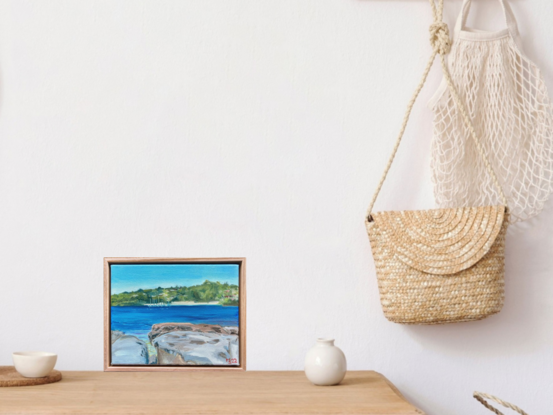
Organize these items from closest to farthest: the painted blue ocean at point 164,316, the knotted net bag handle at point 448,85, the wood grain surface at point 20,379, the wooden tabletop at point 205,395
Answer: the wooden tabletop at point 205,395, the wood grain surface at point 20,379, the knotted net bag handle at point 448,85, the painted blue ocean at point 164,316

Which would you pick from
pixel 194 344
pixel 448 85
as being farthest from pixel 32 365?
pixel 448 85

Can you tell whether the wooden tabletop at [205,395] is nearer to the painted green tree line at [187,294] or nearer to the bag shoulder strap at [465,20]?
the painted green tree line at [187,294]

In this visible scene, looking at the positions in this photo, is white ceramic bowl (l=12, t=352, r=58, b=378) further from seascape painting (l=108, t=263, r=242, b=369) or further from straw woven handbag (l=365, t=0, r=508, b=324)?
straw woven handbag (l=365, t=0, r=508, b=324)

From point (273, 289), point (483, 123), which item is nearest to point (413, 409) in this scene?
point (273, 289)

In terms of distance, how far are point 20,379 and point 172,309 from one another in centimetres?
35

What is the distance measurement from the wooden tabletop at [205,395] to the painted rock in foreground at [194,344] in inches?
2.1

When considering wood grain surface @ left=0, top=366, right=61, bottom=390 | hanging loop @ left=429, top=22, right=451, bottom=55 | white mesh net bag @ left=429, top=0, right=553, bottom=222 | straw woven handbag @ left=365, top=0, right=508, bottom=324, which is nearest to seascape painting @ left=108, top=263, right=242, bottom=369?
wood grain surface @ left=0, top=366, right=61, bottom=390

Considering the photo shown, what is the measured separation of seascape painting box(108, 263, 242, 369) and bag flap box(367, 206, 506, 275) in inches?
15.1

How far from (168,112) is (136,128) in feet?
0.28

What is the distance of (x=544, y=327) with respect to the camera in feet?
4.34

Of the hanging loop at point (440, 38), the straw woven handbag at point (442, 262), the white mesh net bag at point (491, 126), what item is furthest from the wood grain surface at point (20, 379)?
the hanging loop at point (440, 38)

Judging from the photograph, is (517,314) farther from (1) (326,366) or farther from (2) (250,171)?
(2) (250,171)

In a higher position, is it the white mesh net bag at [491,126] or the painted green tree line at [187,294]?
the white mesh net bag at [491,126]

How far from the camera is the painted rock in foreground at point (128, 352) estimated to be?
1.31 meters
